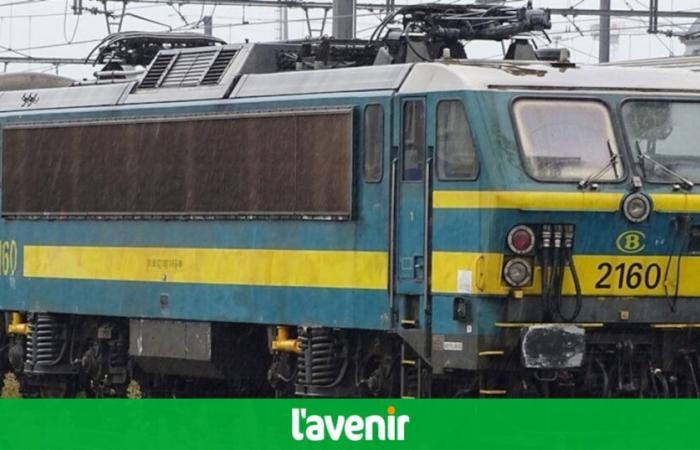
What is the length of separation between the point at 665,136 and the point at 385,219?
226 cm

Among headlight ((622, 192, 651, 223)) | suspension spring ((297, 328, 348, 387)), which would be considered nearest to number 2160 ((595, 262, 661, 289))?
headlight ((622, 192, 651, 223))

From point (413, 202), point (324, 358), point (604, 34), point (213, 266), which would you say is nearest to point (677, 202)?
point (413, 202)

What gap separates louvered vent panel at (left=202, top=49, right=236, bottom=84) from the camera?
18938mm

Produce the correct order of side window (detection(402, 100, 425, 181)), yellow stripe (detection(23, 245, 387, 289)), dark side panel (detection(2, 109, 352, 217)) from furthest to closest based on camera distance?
1. dark side panel (detection(2, 109, 352, 217))
2. yellow stripe (detection(23, 245, 387, 289))
3. side window (detection(402, 100, 425, 181))

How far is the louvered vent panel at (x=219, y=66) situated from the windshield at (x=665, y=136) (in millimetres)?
4092

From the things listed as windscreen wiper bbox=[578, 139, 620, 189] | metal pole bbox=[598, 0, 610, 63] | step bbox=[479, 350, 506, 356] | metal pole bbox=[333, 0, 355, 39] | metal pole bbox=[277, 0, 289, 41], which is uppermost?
metal pole bbox=[277, 0, 289, 41]

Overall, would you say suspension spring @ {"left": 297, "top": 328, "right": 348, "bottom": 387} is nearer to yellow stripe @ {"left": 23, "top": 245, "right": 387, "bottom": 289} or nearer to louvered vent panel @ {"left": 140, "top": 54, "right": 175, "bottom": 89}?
yellow stripe @ {"left": 23, "top": 245, "right": 387, "bottom": 289}

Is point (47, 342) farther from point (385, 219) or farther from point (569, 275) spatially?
point (569, 275)

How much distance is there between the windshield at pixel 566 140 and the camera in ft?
52.4

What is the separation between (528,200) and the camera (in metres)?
15.7
